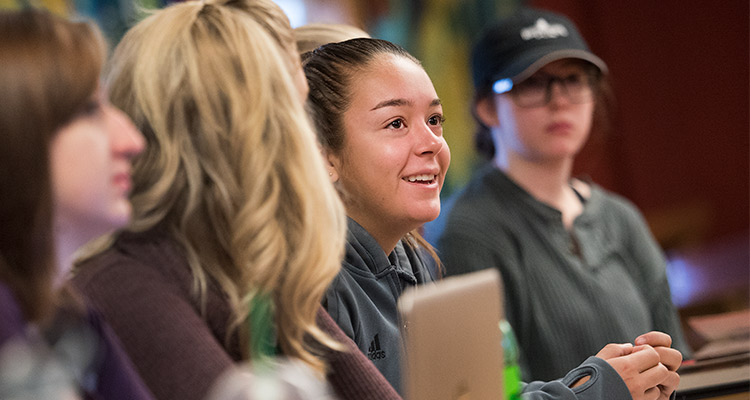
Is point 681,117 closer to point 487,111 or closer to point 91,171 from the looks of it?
point 487,111

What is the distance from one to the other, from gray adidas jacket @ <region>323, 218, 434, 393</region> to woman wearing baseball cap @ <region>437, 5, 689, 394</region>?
1.38 ft

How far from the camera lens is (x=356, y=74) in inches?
60.2

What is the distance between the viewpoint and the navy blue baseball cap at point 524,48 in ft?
6.70

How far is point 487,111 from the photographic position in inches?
86.0

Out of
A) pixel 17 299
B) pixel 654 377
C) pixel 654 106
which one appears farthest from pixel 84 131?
pixel 654 106

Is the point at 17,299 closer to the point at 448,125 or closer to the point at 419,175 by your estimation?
the point at 419,175

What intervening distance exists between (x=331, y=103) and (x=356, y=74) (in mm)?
70

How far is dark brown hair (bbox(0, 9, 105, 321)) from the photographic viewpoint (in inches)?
30.0

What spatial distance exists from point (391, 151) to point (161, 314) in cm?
67

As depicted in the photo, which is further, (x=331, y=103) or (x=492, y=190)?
(x=492, y=190)

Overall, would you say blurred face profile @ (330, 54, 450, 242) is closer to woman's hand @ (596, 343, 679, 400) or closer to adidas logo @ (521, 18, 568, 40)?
woman's hand @ (596, 343, 679, 400)

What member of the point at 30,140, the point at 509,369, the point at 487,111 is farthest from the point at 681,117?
the point at 30,140

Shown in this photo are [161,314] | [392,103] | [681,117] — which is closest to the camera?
[161,314]

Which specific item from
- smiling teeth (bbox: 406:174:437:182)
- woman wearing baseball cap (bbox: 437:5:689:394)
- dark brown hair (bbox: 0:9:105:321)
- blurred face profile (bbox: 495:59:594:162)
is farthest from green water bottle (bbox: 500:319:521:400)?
blurred face profile (bbox: 495:59:594:162)
